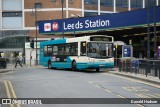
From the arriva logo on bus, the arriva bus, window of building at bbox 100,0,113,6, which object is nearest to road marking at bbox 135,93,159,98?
the arriva bus

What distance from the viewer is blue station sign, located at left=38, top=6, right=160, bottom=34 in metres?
37.0

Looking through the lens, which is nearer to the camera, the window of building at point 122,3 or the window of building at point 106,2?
the window of building at point 106,2

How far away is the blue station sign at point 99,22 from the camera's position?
37.0 meters

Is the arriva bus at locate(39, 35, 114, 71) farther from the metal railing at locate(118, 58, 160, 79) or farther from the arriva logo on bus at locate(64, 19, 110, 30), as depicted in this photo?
the arriva logo on bus at locate(64, 19, 110, 30)

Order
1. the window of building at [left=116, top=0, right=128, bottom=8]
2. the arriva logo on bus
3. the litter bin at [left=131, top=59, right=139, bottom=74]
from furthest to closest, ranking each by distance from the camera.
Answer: the window of building at [left=116, top=0, right=128, bottom=8] → the arriva logo on bus → the litter bin at [left=131, top=59, right=139, bottom=74]

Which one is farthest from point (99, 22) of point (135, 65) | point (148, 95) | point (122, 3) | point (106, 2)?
point (122, 3)

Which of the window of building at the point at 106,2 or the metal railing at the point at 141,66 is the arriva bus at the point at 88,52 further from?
the window of building at the point at 106,2

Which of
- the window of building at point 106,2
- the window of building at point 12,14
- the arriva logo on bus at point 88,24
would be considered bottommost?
the arriva logo on bus at point 88,24

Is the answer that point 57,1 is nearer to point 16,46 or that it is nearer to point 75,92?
point 16,46

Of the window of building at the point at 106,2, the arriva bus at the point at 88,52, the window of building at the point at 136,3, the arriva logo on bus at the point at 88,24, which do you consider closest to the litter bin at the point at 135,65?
the arriva bus at the point at 88,52

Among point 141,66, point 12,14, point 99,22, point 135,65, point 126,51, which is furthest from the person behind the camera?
point 12,14

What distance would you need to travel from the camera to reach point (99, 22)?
141 ft

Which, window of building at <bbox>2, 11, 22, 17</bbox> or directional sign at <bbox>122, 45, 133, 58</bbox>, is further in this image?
window of building at <bbox>2, 11, 22, 17</bbox>

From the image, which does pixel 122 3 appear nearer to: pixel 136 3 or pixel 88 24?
pixel 136 3
